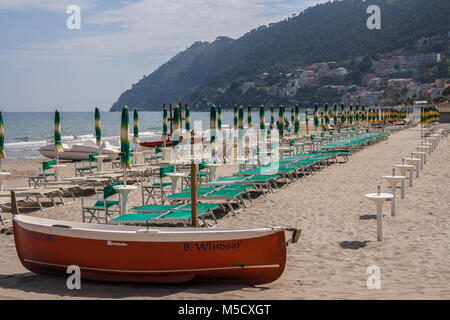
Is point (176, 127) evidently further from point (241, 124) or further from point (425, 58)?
point (425, 58)

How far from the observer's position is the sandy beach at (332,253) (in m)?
4.99

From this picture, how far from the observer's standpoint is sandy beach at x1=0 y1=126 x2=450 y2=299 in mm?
4992

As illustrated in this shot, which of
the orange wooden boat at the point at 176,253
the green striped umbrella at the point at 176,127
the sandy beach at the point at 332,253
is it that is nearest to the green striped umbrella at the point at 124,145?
the sandy beach at the point at 332,253

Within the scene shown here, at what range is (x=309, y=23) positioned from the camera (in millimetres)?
164125

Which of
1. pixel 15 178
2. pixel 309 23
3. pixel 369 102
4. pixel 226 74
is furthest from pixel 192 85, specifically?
pixel 15 178

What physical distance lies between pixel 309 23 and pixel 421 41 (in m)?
→ 42.2

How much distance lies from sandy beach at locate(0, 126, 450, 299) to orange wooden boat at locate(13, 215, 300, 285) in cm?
15

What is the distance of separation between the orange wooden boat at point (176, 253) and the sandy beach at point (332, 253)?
0.49 ft

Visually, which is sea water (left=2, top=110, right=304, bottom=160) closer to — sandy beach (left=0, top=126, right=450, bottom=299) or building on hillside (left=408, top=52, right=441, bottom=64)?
sandy beach (left=0, top=126, right=450, bottom=299)

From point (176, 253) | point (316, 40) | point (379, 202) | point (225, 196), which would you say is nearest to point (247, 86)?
point (316, 40)

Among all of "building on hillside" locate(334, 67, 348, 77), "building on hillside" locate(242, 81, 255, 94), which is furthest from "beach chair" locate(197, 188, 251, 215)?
"building on hillside" locate(334, 67, 348, 77)

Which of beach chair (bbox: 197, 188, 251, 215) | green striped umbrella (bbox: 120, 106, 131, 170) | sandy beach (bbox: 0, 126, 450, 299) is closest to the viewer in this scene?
sandy beach (bbox: 0, 126, 450, 299)

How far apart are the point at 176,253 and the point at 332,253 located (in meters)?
2.31

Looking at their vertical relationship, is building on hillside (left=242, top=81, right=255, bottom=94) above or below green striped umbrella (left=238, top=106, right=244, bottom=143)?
above
